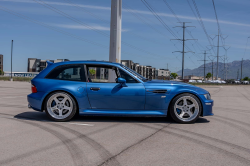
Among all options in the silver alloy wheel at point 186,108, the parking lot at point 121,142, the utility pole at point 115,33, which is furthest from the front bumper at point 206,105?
the utility pole at point 115,33

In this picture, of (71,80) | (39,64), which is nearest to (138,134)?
(71,80)

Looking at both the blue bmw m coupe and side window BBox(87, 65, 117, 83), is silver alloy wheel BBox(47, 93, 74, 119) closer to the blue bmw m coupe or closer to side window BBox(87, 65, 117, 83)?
the blue bmw m coupe

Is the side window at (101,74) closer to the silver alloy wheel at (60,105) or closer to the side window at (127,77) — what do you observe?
the side window at (127,77)

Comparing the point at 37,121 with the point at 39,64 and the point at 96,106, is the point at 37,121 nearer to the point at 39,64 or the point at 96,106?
the point at 96,106

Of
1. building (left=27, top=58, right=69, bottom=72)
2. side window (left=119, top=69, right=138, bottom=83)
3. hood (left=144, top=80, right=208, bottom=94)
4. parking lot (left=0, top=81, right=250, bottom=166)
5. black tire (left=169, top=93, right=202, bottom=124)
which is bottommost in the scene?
parking lot (left=0, top=81, right=250, bottom=166)

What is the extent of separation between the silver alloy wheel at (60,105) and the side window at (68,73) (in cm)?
45

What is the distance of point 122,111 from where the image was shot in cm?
601

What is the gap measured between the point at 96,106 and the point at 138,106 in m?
0.94

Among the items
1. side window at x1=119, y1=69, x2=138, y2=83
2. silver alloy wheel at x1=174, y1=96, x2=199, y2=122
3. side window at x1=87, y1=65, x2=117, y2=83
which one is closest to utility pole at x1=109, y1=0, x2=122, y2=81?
side window at x1=87, y1=65, x2=117, y2=83

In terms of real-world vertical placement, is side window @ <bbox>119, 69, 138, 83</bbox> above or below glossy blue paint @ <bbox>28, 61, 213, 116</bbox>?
above

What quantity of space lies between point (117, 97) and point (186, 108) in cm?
158

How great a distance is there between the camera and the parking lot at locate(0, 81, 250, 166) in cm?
347

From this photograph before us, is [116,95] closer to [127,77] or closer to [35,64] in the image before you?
[127,77]

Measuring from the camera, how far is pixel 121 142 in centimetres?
435
